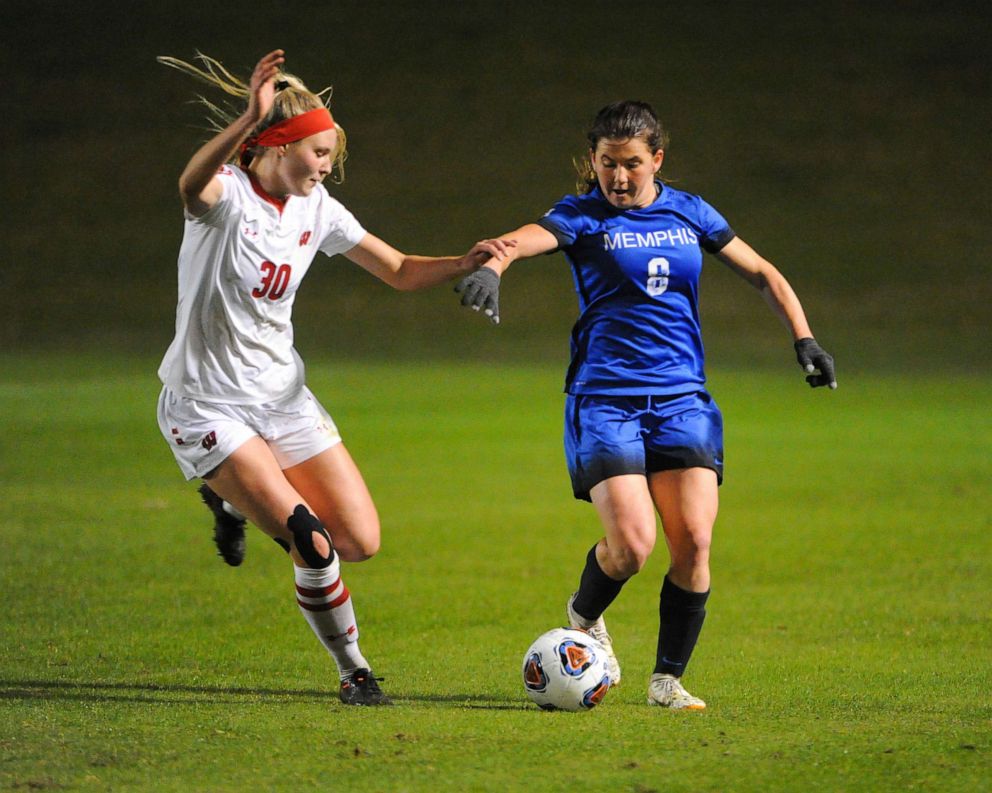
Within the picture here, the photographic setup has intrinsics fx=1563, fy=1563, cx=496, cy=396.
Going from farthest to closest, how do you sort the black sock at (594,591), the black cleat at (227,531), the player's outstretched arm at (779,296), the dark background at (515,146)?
the dark background at (515,146) → the black cleat at (227,531) → the player's outstretched arm at (779,296) → the black sock at (594,591)

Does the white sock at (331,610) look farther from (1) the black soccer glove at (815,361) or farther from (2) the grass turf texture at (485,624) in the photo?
(1) the black soccer glove at (815,361)

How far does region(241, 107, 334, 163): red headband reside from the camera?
500cm

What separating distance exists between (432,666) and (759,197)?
901 inches

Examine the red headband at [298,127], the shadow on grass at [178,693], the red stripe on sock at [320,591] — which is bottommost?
the shadow on grass at [178,693]

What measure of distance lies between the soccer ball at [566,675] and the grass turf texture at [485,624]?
0.10 m

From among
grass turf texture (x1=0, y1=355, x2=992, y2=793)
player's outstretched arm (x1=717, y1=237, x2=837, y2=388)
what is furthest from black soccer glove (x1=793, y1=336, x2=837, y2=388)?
grass turf texture (x1=0, y1=355, x2=992, y2=793)

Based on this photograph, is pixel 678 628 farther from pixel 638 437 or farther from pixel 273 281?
pixel 273 281

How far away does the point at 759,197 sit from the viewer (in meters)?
27.8

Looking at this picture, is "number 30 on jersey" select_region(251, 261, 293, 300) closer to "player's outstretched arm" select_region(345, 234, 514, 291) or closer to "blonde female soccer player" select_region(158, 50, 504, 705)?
"blonde female soccer player" select_region(158, 50, 504, 705)

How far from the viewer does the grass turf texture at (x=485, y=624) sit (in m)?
4.02

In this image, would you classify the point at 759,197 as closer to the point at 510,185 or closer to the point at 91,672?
the point at 510,185

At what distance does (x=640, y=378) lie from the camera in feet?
17.0

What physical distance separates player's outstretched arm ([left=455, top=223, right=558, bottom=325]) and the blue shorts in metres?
0.54

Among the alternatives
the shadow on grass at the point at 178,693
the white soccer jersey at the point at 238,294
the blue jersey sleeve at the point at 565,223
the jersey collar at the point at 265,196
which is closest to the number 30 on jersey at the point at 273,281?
the white soccer jersey at the point at 238,294
